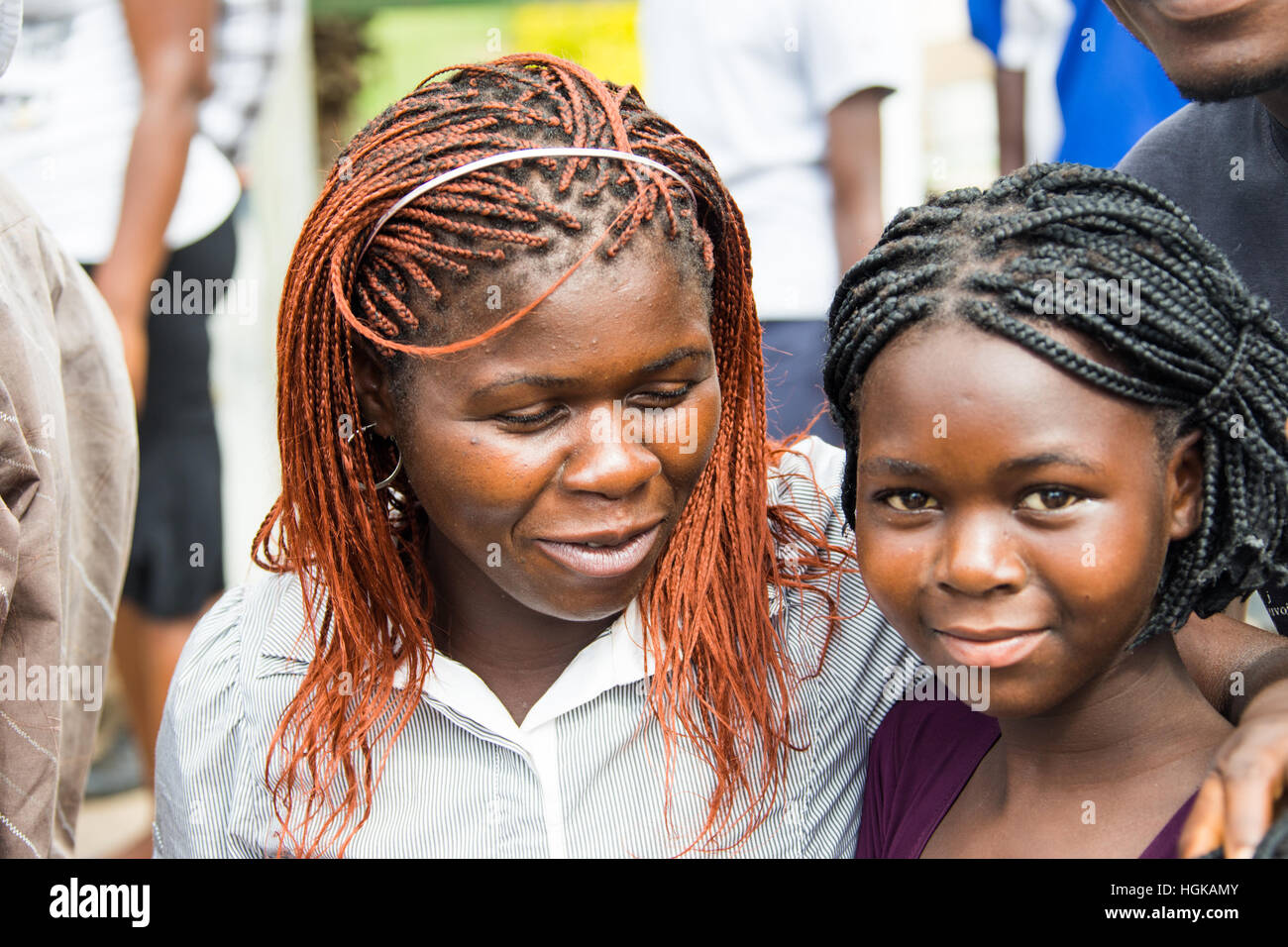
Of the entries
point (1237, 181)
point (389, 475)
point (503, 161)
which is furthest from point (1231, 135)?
point (389, 475)

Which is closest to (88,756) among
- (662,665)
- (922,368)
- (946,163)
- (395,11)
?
(662,665)

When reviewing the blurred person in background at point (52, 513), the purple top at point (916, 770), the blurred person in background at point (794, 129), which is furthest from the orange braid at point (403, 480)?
the blurred person in background at point (794, 129)

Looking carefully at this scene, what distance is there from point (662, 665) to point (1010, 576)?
569mm

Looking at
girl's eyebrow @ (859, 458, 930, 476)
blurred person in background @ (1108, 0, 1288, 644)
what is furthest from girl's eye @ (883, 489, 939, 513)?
blurred person in background @ (1108, 0, 1288, 644)

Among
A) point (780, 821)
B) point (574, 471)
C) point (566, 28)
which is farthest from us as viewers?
point (566, 28)

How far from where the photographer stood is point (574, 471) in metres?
1.61

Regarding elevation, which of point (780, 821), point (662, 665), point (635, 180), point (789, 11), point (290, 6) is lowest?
point (780, 821)

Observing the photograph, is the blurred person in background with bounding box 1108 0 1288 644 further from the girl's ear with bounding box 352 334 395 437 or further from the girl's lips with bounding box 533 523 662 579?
the girl's ear with bounding box 352 334 395 437

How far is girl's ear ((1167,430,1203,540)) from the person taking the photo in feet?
4.83

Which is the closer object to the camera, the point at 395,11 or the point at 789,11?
the point at 789,11

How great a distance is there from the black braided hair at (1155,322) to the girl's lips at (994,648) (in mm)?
154

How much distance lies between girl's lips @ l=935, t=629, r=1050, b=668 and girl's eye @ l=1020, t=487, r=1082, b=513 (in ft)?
0.47

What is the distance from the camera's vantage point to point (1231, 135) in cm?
208

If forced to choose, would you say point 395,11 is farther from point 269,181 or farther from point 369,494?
point 369,494
